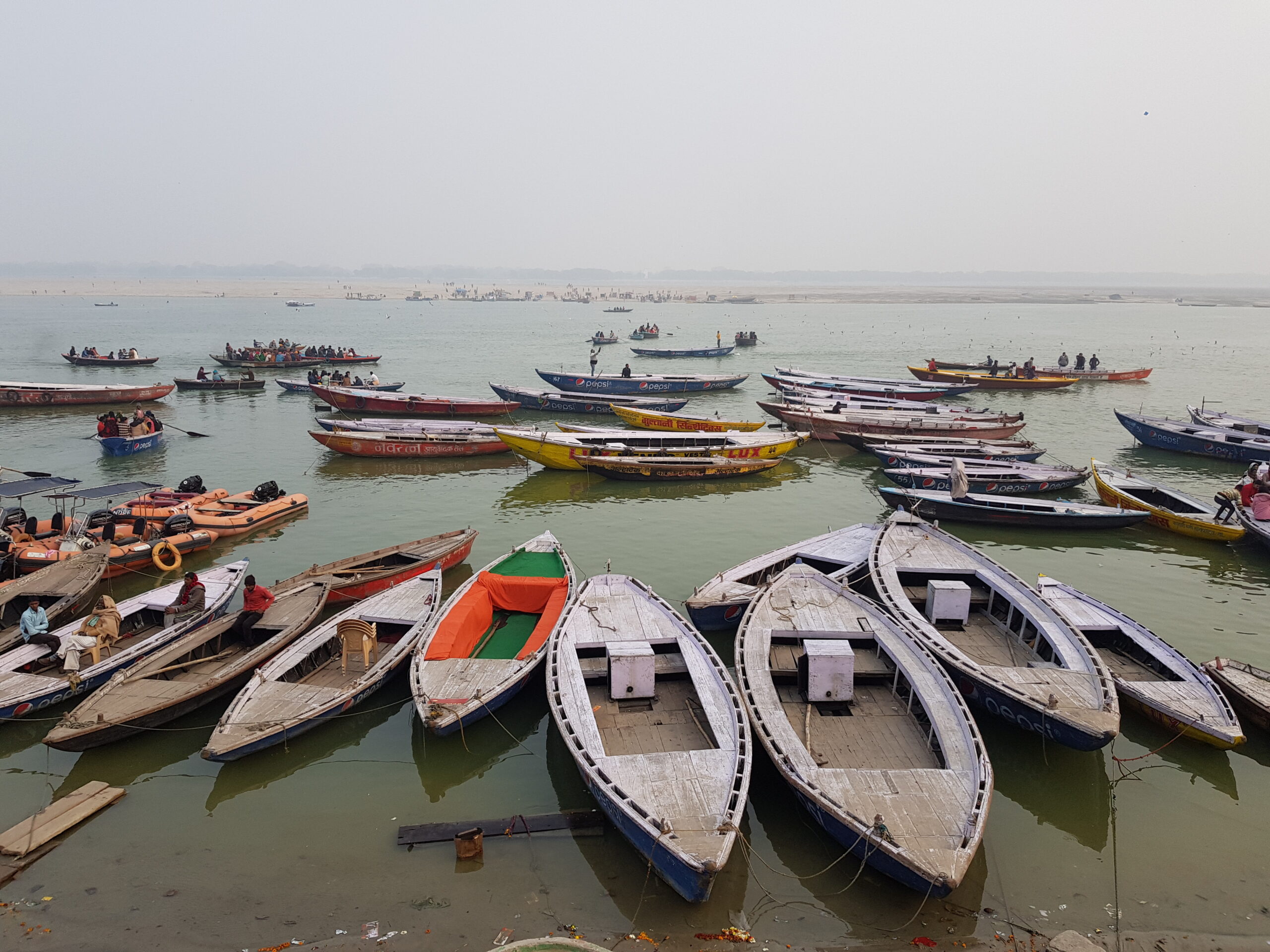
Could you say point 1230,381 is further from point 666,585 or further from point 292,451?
point 292,451

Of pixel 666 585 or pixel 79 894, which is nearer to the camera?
pixel 79 894

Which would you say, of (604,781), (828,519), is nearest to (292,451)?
(828,519)

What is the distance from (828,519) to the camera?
24.8m

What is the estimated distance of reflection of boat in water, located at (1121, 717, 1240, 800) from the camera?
36.7 feet

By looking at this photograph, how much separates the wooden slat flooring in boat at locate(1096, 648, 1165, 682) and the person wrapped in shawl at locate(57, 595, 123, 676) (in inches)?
717

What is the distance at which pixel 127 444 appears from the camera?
3175 centimetres

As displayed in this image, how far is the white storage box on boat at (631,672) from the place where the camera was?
11469mm

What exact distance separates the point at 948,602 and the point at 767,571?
4382 millimetres

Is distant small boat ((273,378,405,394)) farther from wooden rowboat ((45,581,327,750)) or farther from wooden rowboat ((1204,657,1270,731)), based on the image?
wooden rowboat ((1204,657,1270,731))

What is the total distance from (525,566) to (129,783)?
866cm

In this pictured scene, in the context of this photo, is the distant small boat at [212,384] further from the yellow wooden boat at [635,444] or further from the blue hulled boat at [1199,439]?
the blue hulled boat at [1199,439]

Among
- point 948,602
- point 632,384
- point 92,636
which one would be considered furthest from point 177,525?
point 632,384

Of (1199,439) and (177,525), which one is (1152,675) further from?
(1199,439)

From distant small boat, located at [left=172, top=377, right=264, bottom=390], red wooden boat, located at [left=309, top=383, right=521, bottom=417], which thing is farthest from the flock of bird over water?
distant small boat, located at [left=172, top=377, right=264, bottom=390]
